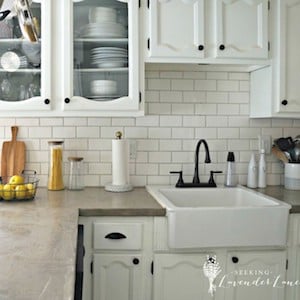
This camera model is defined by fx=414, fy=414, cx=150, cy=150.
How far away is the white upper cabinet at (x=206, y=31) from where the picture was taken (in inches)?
90.7

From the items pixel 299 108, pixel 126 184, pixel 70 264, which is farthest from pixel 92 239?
pixel 299 108

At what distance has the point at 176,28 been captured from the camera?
2.31 meters

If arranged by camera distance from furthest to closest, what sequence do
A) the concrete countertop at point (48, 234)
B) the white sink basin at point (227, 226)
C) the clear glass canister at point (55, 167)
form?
the clear glass canister at point (55, 167)
the white sink basin at point (227, 226)
the concrete countertop at point (48, 234)

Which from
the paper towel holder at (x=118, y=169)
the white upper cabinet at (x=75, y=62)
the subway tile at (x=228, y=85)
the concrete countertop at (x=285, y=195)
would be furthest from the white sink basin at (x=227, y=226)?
the subway tile at (x=228, y=85)

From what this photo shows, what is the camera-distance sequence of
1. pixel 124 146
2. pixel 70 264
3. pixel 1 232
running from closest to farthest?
pixel 70 264 → pixel 1 232 → pixel 124 146

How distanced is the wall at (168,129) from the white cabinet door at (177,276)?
0.73 meters

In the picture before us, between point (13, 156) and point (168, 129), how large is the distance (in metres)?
0.99

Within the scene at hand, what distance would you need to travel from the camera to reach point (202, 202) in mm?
2531

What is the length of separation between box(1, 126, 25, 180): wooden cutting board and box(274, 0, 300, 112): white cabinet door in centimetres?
157

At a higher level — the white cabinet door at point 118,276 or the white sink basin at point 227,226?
the white sink basin at point 227,226

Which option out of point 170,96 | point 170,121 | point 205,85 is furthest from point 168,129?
point 205,85

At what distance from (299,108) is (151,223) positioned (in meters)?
1.13

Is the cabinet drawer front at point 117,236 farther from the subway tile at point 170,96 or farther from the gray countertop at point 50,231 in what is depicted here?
the subway tile at point 170,96

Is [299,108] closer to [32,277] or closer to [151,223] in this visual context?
[151,223]
